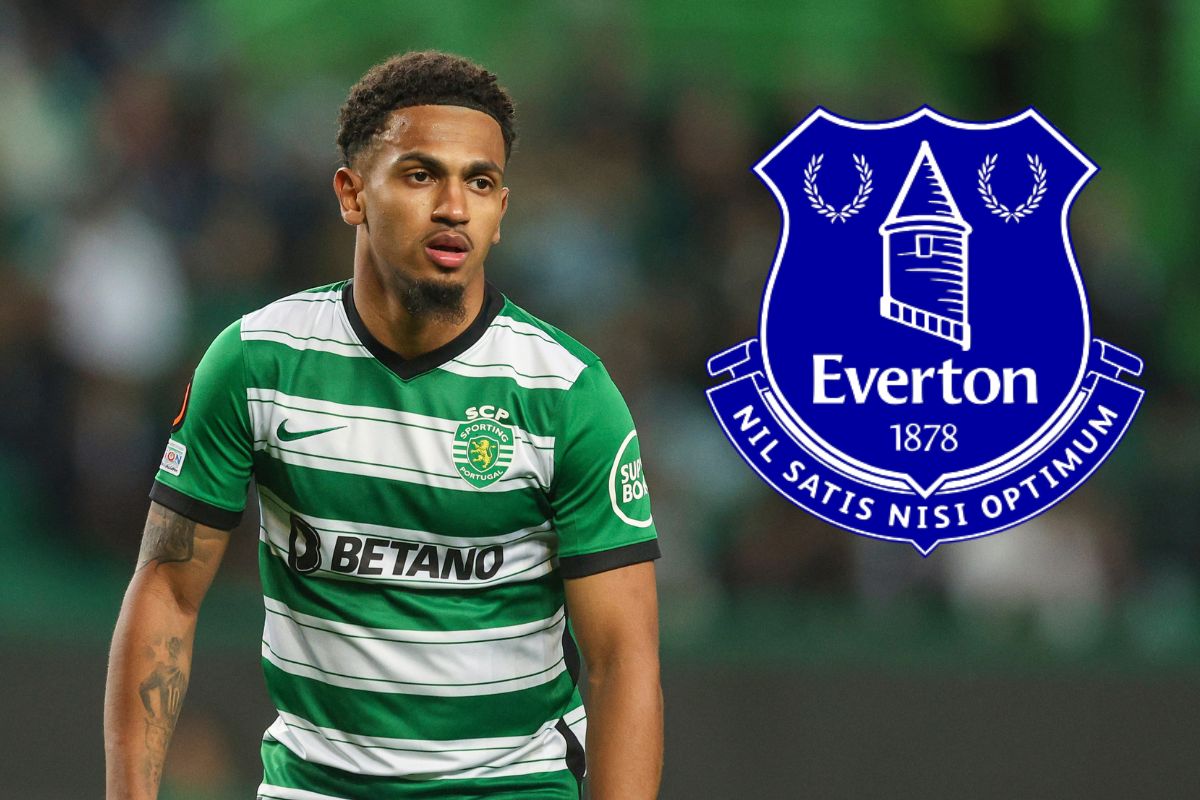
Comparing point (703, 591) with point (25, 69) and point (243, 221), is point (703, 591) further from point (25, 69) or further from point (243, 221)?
point (25, 69)

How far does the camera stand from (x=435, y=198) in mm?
3277

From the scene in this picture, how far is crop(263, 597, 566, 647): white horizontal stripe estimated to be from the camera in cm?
331

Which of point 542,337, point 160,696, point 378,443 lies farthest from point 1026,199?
point 160,696

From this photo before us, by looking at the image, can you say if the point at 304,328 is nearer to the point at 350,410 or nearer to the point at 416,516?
the point at 350,410

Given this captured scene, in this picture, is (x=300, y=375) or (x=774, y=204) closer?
(x=300, y=375)

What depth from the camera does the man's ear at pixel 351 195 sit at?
3428 mm

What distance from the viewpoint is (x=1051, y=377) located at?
201 inches

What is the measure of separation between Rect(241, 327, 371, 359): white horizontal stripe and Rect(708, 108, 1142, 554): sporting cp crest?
1.77 meters

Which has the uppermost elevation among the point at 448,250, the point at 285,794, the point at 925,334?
the point at 925,334

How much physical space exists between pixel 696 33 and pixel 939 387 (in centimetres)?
482

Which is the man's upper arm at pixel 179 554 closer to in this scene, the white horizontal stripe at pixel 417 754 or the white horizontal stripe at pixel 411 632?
the white horizontal stripe at pixel 411 632

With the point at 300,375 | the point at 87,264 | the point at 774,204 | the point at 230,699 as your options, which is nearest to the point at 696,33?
the point at 774,204

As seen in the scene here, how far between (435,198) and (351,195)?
0.25m

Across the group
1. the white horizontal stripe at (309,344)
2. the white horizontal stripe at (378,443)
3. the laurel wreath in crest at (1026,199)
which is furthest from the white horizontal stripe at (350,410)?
the laurel wreath in crest at (1026,199)
